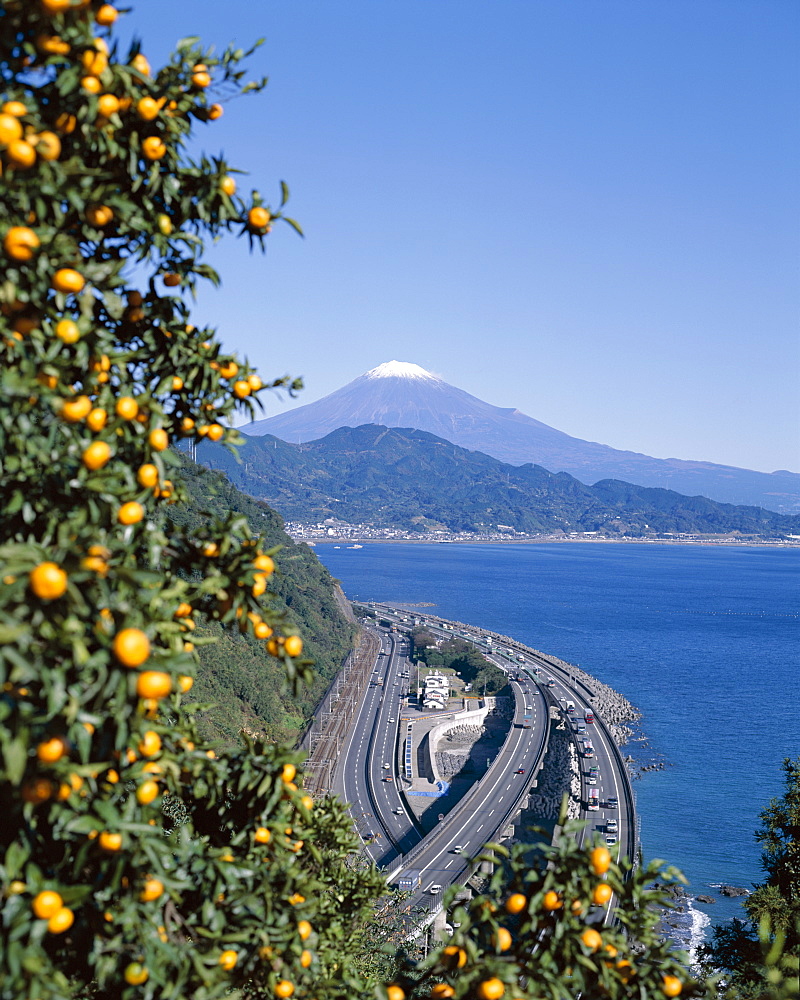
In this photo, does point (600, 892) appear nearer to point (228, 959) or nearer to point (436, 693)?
point (228, 959)

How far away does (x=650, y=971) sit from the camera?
3.07m

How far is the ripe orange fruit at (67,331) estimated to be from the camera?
2756mm

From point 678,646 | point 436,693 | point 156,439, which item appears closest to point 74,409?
point 156,439

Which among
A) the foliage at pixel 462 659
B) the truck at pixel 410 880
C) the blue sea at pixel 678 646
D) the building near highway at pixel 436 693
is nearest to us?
the truck at pixel 410 880

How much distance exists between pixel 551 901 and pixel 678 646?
2893 inches

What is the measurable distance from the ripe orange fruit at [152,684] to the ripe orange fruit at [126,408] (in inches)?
40.2

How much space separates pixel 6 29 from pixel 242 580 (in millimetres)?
2135

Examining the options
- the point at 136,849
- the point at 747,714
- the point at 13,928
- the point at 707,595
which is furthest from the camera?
the point at 707,595

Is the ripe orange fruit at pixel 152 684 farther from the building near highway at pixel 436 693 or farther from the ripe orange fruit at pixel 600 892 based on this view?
the building near highway at pixel 436 693

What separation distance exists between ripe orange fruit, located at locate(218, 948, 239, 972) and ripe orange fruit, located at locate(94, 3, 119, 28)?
3.49 m

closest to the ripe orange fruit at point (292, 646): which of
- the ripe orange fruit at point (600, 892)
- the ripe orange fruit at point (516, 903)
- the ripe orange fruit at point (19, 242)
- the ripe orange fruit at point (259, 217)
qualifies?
the ripe orange fruit at point (516, 903)

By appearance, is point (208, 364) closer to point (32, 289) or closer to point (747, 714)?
point (32, 289)

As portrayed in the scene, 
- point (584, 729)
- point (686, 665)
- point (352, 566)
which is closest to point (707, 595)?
point (686, 665)

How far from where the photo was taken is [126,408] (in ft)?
9.13
